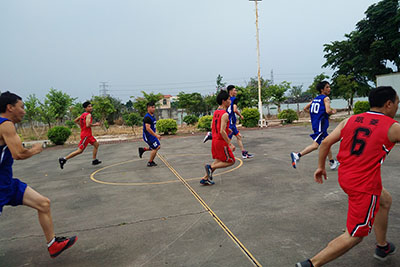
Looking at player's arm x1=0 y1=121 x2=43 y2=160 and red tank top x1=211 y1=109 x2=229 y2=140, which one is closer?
player's arm x1=0 y1=121 x2=43 y2=160

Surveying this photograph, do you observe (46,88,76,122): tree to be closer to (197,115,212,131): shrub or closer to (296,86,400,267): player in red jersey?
(197,115,212,131): shrub

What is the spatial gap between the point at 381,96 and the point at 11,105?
3.73m

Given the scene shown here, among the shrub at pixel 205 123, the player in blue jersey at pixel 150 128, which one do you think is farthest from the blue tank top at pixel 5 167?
the shrub at pixel 205 123

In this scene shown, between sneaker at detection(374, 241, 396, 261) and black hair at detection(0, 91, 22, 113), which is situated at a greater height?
black hair at detection(0, 91, 22, 113)

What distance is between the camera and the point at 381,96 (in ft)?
8.02

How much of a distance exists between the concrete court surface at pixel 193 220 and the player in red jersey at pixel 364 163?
502 mm

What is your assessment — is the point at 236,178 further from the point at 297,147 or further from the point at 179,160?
the point at 297,147

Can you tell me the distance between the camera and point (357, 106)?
20.7 meters

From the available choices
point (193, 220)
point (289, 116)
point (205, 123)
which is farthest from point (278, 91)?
point (193, 220)

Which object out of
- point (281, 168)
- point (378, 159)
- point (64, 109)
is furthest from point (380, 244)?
point (64, 109)

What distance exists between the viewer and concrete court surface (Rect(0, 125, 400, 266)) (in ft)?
9.77

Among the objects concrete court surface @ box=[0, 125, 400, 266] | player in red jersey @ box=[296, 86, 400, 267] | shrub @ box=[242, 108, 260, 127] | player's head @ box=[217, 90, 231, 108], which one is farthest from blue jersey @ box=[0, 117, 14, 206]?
shrub @ box=[242, 108, 260, 127]

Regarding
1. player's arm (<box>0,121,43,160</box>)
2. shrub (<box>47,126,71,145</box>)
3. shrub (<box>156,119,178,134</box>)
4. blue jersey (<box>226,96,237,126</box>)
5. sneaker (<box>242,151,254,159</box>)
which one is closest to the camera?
player's arm (<box>0,121,43,160</box>)

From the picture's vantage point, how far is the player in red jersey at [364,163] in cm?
229
